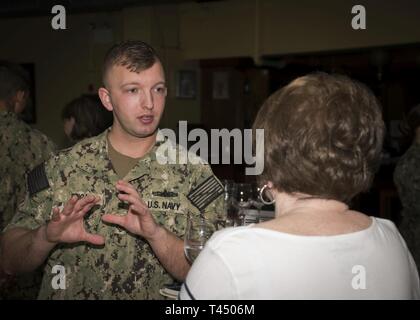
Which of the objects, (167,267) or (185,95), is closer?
(167,267)

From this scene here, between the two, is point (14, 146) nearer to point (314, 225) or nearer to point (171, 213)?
point (171, 213)

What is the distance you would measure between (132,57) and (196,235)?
73 cm

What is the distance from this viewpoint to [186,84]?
681 cm

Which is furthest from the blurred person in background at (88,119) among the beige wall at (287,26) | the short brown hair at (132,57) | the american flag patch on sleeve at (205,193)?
the beige wall at (287,26)

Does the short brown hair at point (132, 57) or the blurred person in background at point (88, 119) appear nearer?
the short brown hair at point (132, 57)

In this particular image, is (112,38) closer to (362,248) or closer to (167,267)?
(167,267)

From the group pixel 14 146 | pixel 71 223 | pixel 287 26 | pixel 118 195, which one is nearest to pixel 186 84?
pixel 287 26

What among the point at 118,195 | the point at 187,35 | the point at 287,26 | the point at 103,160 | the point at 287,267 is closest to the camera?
the point at 287,267

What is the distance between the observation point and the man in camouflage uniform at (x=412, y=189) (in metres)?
3.07

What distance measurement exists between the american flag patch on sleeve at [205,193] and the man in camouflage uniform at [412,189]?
1.60 m

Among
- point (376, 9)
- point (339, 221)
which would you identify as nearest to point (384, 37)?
point (376, 9)

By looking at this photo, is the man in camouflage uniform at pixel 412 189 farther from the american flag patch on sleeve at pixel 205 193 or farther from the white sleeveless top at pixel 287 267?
the white sleeveless top at pixel 287 267

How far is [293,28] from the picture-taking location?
595 centimetres
